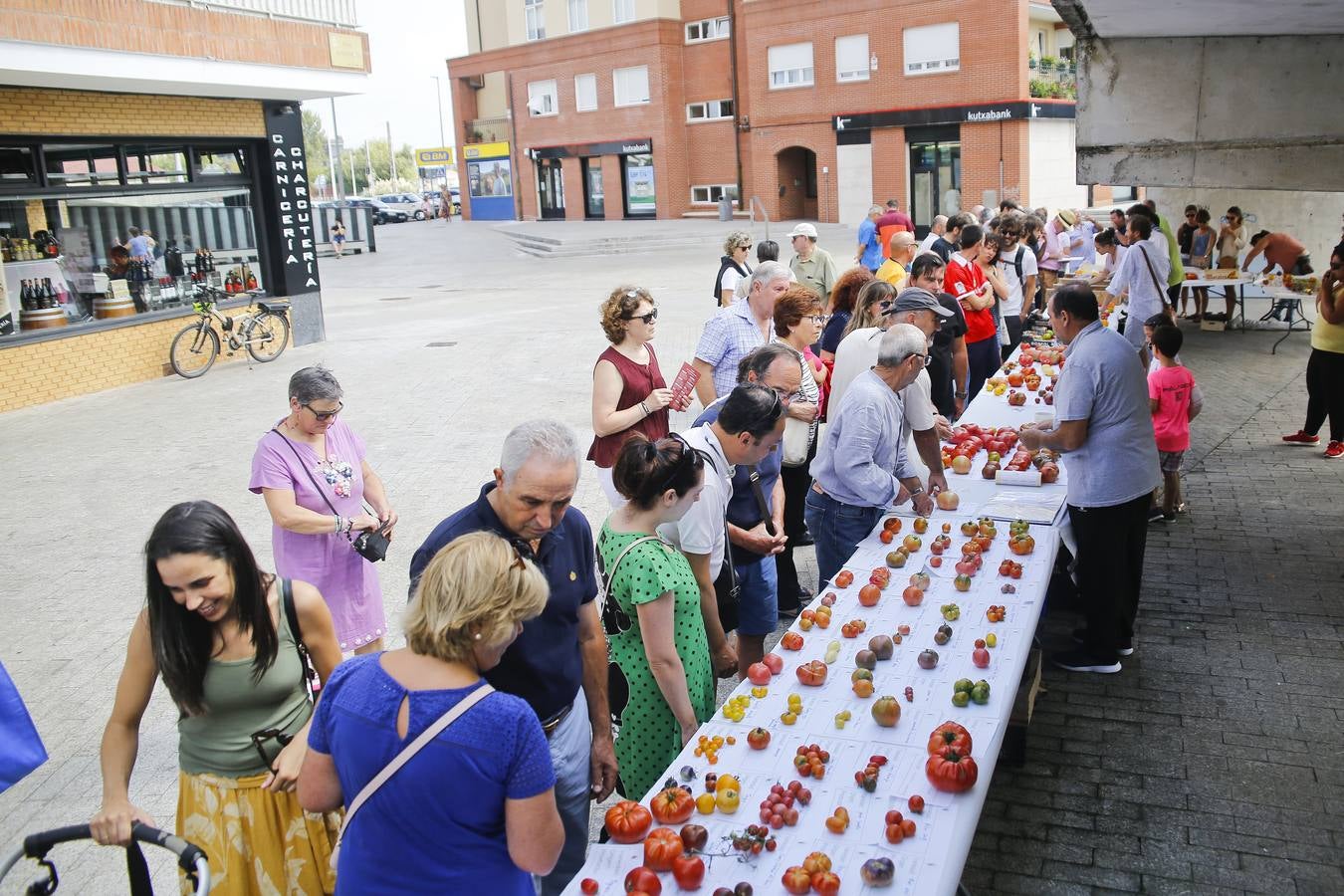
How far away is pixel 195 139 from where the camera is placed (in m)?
15.9

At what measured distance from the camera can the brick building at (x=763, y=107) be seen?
34.5 metres

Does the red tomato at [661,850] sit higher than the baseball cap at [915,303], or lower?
lower

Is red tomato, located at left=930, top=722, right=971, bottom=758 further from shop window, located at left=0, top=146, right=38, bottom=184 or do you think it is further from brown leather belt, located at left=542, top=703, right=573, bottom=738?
shop window, located at left=0, top=146, right=38, bottom=184

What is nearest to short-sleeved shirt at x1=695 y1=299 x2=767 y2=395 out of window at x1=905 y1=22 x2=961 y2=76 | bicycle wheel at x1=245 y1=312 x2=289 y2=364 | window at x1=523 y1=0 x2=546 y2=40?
bicycle wheel at x1=245 y1=312 x2=289 y2=364

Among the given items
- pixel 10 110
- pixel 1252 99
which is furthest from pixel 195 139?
pixel 1252 99

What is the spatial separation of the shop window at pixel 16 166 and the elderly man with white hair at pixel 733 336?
11053mm

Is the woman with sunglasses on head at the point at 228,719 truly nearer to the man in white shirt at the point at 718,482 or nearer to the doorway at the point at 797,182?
the man in white shirt at the point at 718,482

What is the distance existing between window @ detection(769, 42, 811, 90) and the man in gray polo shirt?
115ft

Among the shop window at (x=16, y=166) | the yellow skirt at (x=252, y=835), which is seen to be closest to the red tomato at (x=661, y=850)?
the yellow skirt at (x=252, y=835)

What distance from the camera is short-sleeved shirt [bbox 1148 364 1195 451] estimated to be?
7.88 metres

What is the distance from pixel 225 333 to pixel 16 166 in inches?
152

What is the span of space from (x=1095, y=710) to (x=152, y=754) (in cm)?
479

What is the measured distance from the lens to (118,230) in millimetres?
15172

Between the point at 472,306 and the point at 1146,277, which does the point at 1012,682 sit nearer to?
the point at 1146,277
